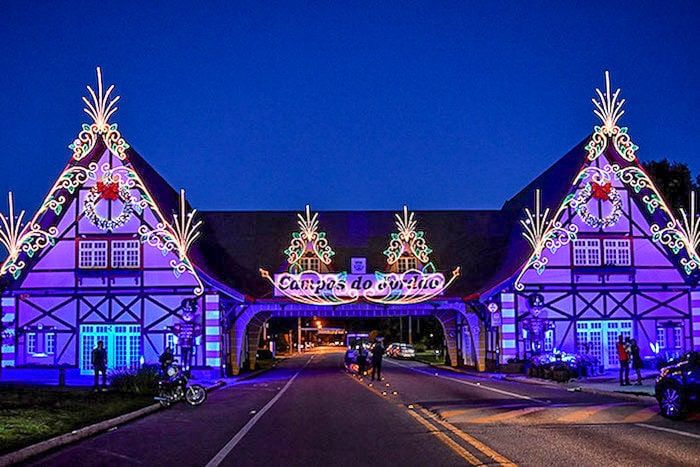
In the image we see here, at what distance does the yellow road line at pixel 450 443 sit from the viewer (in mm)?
12405

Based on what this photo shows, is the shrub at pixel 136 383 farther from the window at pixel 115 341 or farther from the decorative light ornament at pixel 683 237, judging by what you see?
the decorative light ornament at pixel 683 237

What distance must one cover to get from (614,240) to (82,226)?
24.5 metres

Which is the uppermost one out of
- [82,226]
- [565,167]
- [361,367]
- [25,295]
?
[565,167]

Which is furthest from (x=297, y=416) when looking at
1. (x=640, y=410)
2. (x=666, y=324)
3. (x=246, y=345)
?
(x=246, y=345)

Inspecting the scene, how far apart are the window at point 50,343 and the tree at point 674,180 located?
39.7 m

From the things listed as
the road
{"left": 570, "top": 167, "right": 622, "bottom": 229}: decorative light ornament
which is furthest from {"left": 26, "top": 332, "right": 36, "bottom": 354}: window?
{"left": 570, "top": 167, "right": 622, "bottom": 229}: decorative light ornament

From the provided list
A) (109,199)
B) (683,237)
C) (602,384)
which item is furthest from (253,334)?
(602,384)

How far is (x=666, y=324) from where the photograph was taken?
40.4 metres

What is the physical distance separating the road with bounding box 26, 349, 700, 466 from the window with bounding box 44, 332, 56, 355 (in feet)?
54.6

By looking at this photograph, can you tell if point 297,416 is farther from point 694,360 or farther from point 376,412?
point 694,360

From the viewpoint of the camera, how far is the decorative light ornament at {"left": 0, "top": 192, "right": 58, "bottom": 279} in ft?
121

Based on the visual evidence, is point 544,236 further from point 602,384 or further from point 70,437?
point 70,437

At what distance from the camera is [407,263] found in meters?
46.9

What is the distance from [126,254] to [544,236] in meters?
18.9
